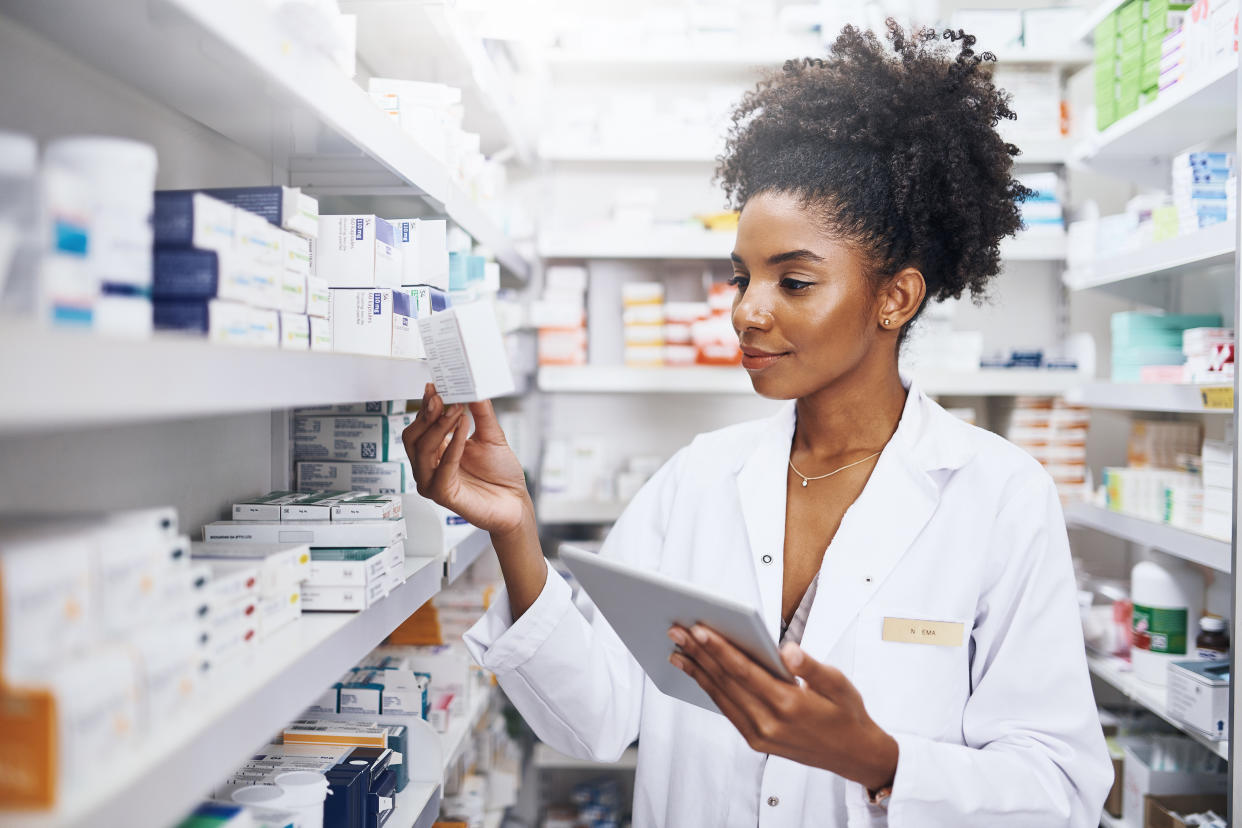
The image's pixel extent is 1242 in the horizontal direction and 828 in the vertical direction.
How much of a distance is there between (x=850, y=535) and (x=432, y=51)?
1.49 meters

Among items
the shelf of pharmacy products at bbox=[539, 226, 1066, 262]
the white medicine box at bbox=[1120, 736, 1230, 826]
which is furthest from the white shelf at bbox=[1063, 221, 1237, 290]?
the white medicine box at bbox=[1120, 736, 1230, 826]

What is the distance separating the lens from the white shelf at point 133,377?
1.71 ft

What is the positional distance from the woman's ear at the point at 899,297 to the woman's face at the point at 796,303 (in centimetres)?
5

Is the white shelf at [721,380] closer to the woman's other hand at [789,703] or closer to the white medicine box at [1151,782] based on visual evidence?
the white medicine box at [1151,782]

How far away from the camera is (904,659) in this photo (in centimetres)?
139

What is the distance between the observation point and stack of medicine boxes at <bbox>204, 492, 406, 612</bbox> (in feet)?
3.95

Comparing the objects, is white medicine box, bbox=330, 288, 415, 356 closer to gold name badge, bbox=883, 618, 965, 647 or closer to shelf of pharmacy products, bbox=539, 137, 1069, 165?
gold name badge, bbox=883, 618, 965, 647

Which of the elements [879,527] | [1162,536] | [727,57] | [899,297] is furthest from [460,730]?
[727,57]

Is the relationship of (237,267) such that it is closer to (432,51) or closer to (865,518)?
(865,518)

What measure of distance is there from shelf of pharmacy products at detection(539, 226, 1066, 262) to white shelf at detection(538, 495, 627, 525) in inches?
34.8

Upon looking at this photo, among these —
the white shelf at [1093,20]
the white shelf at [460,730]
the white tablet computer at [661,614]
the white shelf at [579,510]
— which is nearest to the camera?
the white tablet computer at [661,614]

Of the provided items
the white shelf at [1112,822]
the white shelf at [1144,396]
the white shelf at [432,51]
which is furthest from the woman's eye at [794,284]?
the white shelf at [1112,822]

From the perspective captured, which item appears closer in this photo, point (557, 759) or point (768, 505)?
point (768, 505)

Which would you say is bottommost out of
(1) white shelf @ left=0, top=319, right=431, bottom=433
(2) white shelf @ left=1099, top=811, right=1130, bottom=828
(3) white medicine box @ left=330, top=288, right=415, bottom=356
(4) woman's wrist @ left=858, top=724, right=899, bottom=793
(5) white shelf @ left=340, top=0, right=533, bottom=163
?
(2) white shelf @ left=1099, top=811, right=1130, bottom=828
